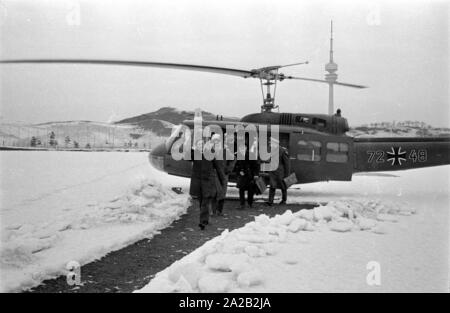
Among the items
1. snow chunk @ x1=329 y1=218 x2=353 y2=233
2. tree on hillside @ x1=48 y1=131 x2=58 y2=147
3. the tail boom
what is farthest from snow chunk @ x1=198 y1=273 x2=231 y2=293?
tree on hillside @ x1=48 y1=131 x2=58 y2=147

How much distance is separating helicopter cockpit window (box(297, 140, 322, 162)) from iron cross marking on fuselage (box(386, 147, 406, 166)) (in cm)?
232

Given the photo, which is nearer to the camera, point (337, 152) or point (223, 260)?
point (223, 260)

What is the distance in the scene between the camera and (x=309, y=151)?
40.3ft

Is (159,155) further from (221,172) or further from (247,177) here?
(221,172)

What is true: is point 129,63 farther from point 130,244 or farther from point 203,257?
point 203,257

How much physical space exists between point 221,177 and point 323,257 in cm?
357

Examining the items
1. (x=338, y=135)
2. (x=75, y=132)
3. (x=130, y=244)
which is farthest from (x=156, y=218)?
(x=75, y=132)

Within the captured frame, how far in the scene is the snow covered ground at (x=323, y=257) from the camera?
3.86 metres

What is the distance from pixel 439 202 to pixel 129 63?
842 cm

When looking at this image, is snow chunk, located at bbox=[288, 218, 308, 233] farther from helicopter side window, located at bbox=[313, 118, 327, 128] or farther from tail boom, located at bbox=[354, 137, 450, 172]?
tail boom, located at bbox=[354, 137, 450, 172]

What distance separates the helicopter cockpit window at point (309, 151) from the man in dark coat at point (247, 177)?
230 cm

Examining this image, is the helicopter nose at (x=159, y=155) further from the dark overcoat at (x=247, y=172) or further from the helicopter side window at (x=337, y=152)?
the helicopter side window at (x=337, y=152)

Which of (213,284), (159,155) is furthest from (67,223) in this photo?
(159,155)
